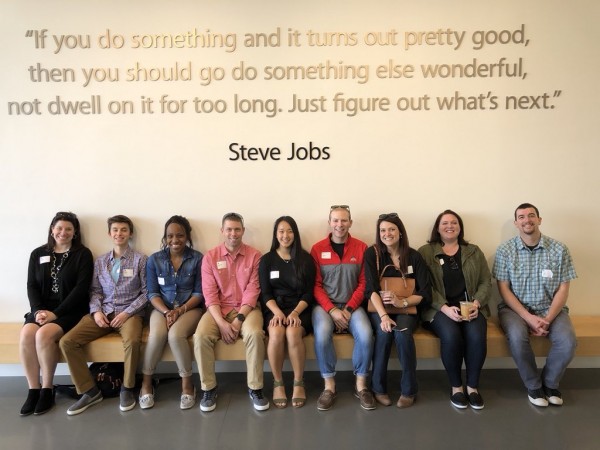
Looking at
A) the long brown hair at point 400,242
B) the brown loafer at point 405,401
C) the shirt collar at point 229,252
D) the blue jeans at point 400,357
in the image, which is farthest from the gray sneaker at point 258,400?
the long brown hair at point 400,242

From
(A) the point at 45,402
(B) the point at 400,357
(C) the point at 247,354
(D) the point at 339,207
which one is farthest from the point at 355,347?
(A) the point at 45,402

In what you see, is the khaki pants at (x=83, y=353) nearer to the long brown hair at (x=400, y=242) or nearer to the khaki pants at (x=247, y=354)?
the khaki pants at (x=247, y=354)

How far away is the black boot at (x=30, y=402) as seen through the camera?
2853 millimetres

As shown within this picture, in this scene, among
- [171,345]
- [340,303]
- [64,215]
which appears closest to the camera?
[171,345]

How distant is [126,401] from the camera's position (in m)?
2.90

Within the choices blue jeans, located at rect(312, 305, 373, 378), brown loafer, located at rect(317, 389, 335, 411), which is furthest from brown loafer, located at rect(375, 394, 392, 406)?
brown loafer, located at rect(317, 389, 335, 411)

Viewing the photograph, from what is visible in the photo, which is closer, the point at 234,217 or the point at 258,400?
the point at 258,400

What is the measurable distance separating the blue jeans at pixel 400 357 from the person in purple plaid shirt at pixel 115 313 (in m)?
1.78

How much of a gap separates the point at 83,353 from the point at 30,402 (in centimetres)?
48

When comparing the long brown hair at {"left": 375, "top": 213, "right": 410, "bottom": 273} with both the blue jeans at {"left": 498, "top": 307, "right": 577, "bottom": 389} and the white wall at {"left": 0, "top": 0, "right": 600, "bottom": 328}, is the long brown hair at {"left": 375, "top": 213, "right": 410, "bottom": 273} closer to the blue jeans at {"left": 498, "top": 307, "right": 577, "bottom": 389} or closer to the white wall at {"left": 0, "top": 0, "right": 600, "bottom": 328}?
the white wall at {"left": 0, "top": 0, "right": 600, "bottom": 328}

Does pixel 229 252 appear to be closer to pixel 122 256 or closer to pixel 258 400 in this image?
pixel 122 256

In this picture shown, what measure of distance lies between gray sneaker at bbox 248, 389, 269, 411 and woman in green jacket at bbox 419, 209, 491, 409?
134cm

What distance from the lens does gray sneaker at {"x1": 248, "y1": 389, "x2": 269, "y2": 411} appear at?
9.37ft

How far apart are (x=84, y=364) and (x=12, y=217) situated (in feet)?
4.92
